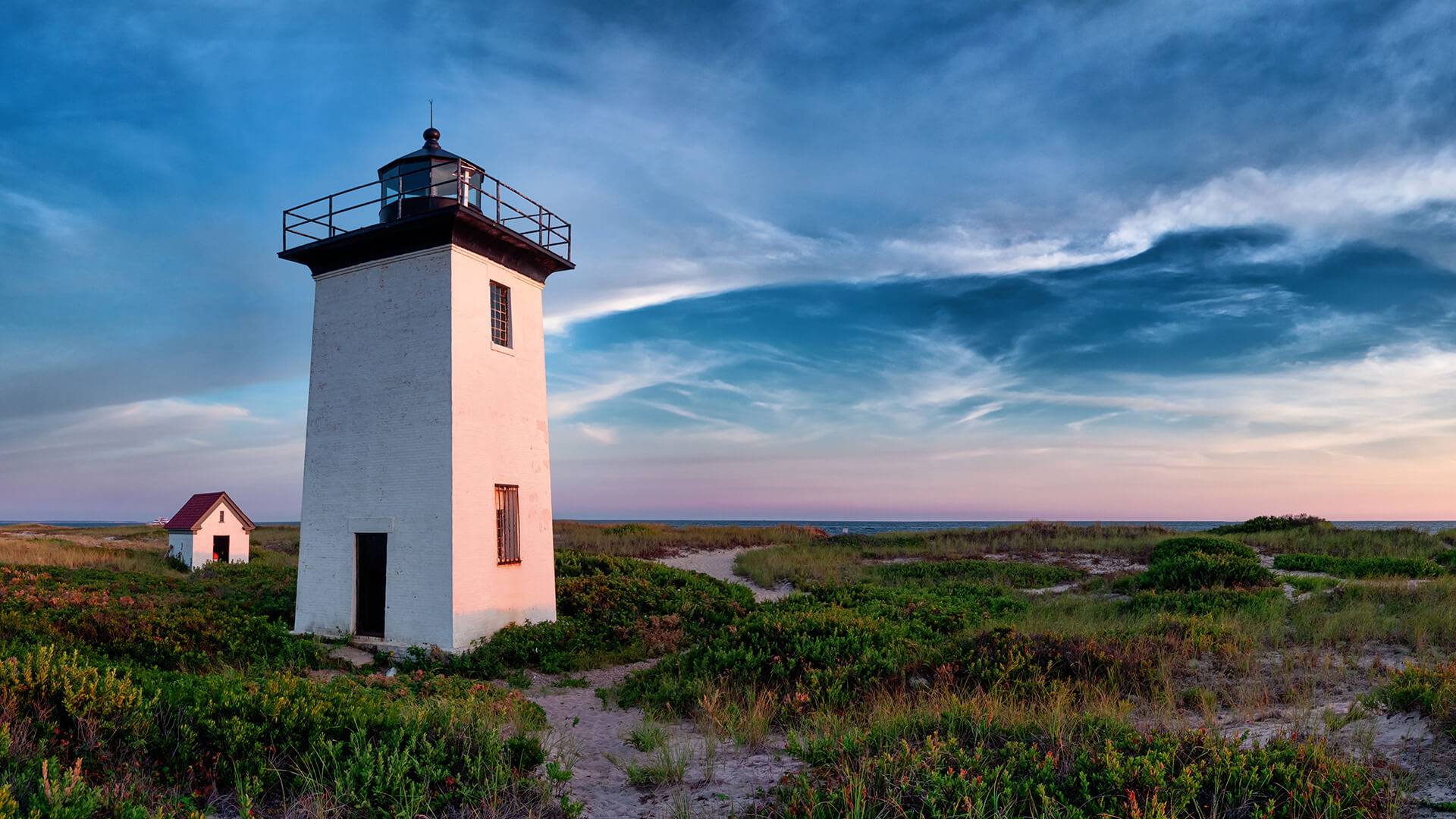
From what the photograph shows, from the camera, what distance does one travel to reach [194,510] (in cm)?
2838

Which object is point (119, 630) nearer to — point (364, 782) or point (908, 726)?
point (364, 782)

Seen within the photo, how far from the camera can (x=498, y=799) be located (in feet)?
17.9

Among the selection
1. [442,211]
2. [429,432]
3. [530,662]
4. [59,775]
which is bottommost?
[530,662]

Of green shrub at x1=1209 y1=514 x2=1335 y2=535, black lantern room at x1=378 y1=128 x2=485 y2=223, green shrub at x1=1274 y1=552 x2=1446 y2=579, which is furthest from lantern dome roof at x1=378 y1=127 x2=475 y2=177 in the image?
green shrub at x1=1209 y1=514 x2=1335 y2=535

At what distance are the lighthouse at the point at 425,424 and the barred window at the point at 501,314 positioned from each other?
1.3 inches

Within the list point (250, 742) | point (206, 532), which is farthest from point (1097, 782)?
point (206, 532)

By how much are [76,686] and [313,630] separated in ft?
26.7

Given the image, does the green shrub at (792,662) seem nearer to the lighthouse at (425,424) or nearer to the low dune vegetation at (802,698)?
the low dune vegetation at (802,698)

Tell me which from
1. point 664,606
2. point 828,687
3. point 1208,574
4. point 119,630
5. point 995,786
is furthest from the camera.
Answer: point 1208,574

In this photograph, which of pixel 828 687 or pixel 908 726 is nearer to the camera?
pixel 908 726

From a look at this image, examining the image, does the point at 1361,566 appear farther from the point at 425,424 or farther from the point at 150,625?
the point at 150,625

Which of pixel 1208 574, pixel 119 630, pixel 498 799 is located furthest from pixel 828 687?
pixel 1208 574

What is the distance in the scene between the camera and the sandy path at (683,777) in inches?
226

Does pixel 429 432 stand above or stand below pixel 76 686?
above
